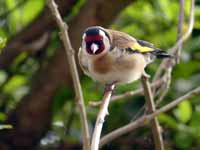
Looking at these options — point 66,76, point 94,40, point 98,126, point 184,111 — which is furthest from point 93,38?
point 66,76

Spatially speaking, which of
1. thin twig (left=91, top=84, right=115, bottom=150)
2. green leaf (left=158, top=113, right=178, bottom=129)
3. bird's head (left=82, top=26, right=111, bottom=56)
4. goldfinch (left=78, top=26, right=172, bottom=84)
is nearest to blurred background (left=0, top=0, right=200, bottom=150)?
green leaf (left=158, top=113, right=178, bottom=129)

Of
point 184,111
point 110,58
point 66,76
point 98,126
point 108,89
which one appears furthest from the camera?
point 66,76

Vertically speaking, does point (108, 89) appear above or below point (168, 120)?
above

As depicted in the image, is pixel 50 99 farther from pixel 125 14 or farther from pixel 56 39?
pixel 125 14

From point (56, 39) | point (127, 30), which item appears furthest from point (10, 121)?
point (127, 30)

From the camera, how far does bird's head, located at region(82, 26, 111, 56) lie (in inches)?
93.4

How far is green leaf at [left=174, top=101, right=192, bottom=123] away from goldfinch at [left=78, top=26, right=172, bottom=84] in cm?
77

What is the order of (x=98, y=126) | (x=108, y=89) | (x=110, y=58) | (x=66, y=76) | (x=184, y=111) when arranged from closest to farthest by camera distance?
(x=98, y=126) < (x=108, y=89) < (x=110, y=58) < (x=184, y=111) < (x=66, y=76)

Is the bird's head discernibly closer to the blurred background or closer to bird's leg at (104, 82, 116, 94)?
bird's leg at (104, 82, 116, 94)

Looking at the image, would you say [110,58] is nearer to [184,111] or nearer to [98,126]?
[98,126]

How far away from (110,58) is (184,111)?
0.95 meters

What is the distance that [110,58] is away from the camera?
2.52 meters

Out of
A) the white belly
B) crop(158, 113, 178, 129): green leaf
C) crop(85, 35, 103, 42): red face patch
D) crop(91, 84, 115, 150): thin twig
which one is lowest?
crop(158, 113, 178, 129): green leaf

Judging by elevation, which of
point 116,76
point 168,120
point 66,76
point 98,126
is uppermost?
point 98,126
